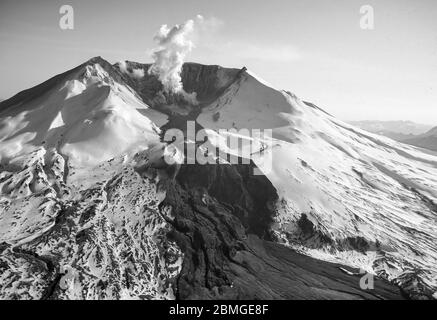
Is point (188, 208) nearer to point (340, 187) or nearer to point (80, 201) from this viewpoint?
point (80, 201)

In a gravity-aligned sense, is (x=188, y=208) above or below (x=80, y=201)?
below

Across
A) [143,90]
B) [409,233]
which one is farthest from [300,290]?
[143,90]

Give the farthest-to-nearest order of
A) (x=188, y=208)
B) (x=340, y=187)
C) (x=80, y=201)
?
(x=340, y=187) < (x=188, y=208) < (x=80, y=201)

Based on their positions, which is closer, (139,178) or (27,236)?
(27,236)

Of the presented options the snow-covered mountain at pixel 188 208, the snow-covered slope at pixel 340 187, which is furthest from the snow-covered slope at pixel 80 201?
the snow-covered slope at pixel 340 187

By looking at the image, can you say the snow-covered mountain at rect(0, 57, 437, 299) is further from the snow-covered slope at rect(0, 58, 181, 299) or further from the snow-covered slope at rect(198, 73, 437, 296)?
the snow-covered slope at rect(198, 73, 437, 296)

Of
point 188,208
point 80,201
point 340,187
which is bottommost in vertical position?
point 188,208

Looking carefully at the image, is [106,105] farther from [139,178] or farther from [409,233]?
[409,233]

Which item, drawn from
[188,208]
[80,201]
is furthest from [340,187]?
[80,201]
